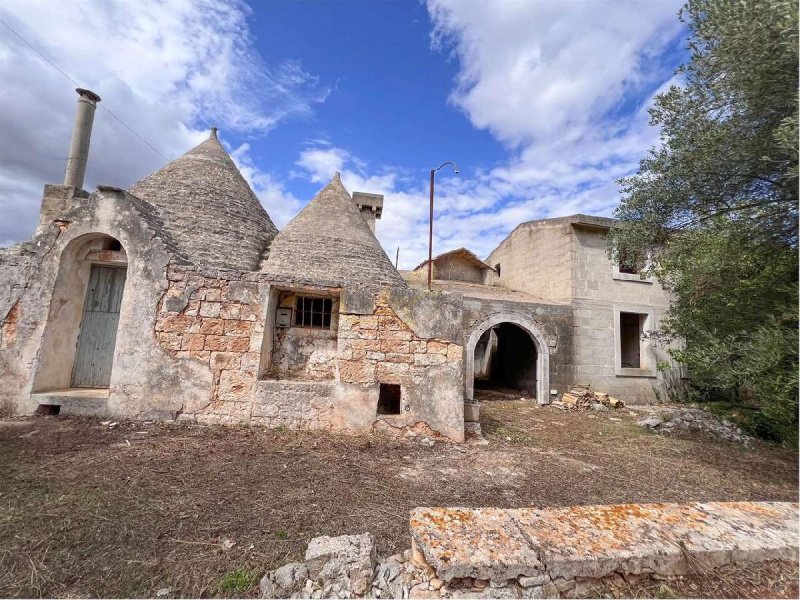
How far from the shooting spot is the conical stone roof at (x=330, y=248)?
8461mm

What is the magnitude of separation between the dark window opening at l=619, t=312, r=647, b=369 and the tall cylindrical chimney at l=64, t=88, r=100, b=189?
16.2 m

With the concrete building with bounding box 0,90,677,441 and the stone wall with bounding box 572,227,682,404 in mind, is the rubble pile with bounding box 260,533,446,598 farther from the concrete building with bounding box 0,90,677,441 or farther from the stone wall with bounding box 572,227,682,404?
the stone wall with bounding box 572,227,682,404

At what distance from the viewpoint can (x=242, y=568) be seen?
2.25 metres

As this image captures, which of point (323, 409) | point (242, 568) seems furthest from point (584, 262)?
point (242, 568)

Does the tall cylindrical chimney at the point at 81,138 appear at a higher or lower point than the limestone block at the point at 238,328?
higher

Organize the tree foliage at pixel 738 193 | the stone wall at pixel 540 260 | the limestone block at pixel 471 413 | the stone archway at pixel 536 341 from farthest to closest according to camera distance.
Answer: the stone wall at pixel 540 260
the stone archway at pixel 536 341
the limestone block at pixel 471 413
the tree foliage at pixel 738 193

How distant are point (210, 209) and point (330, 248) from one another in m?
3.17

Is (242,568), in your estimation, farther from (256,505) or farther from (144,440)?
(144,440)

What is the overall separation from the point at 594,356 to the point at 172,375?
11108mm

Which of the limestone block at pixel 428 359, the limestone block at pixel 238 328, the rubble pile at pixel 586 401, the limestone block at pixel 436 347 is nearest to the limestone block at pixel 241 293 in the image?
→ the limestone block at pixel 238 328

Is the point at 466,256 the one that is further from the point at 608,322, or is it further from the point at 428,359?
the point at 428,359

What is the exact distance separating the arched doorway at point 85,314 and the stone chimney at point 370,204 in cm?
909

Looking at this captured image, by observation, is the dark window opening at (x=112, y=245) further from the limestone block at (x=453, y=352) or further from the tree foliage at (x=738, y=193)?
the tree foliage at (x=738, y=193)

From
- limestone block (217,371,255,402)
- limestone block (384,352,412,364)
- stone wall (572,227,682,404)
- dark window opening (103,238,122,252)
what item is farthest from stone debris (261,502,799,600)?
stone wall (572,227,682,404)
